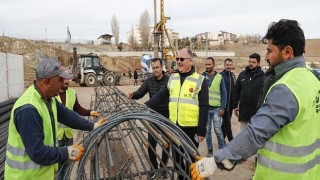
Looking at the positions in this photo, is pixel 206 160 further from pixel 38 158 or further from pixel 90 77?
pixel 90 77

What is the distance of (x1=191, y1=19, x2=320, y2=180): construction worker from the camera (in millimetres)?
1703

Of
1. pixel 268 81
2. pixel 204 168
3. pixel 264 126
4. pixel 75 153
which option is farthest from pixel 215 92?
pixel 264 126

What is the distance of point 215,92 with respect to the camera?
5402mm

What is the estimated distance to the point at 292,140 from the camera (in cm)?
174

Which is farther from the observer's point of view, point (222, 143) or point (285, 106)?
point (222, 143)

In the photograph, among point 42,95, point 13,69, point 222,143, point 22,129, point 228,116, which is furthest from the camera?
point 13,69

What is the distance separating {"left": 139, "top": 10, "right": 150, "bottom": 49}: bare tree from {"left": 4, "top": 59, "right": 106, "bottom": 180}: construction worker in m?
62.0

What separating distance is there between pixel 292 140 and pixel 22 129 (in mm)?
1674

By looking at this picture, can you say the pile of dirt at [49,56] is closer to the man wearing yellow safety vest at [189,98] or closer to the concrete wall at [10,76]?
the concrete wall at [10,76]

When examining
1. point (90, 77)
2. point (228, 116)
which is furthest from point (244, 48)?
point (228, 116)

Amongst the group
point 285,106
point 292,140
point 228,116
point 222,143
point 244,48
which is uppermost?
point 244,48

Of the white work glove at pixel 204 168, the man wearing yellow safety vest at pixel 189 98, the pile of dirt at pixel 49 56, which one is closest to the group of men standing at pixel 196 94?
the man wearing yellow safety vest at pixel 189 98

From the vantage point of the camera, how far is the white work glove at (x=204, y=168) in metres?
1.85

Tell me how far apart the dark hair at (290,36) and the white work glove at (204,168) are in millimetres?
790
